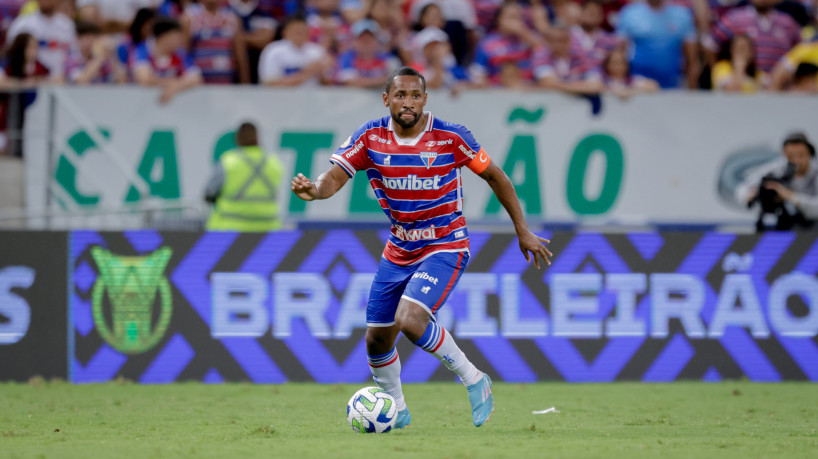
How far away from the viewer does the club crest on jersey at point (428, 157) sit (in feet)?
23.0

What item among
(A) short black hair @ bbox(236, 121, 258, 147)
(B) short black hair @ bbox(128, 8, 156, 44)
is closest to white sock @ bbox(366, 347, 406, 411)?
(A) short black hair @ bbox(236, 121, 258, 147)

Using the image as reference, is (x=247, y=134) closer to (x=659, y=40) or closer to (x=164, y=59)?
(x=164, y=59)

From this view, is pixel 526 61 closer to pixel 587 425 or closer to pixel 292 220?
pixel 292 220

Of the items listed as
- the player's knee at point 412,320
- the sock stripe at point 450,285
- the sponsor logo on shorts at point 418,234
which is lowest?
the player's knee at point 412,320

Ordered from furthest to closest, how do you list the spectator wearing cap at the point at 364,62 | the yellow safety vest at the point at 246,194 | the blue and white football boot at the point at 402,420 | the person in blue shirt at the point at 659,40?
the person in blue shirt at the point at 659,40 → the spectator wearing cap at the point at 364,62 → the yellow safety vest at the point at 246,194 → the blue and white football boot at the point at 402,420

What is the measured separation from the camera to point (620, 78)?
45.3 feet

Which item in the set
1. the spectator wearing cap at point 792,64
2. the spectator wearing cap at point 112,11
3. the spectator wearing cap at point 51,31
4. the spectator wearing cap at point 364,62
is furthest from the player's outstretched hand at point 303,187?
the spectator wearing cap at point 792,64

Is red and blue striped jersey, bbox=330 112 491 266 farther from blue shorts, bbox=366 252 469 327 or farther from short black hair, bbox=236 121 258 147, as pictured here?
short black hair, bbox=236 121 258 147

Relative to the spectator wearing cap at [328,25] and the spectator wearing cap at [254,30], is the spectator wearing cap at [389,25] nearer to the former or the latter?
the spectator wearing cap at [328,25]

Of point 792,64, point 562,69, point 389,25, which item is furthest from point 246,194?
point 792,64

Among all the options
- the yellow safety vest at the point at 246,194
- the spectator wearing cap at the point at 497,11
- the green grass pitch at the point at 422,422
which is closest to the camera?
the green grass pitch at the point at 422,422

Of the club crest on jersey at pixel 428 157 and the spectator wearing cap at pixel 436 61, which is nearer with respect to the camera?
the club crest on jersey at pixel 428 157

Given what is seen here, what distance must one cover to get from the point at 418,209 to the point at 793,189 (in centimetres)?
553

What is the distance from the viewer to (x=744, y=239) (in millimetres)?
10727
